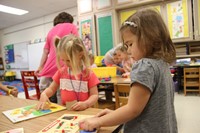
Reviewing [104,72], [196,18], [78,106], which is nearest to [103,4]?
[196,18]

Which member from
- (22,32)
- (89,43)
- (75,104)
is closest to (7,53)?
(22,32)

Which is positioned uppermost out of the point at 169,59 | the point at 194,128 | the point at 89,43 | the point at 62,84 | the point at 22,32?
the point at 22,32

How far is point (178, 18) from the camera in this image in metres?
3.69

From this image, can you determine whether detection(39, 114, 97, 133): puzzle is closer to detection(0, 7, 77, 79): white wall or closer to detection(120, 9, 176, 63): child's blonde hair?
detection(120, 9, 176, 63): child's blonde hair

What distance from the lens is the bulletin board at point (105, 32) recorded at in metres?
4.25

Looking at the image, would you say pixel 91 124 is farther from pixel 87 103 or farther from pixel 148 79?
pixel 87 103

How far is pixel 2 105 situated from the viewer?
3.61 feet

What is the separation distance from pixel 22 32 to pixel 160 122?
26.2 feet

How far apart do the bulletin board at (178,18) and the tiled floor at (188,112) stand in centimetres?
127

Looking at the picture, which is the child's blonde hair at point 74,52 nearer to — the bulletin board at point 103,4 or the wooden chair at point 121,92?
the wooden chair at point 121,92

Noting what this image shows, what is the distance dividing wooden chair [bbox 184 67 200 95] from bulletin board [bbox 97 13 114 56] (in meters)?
1.74

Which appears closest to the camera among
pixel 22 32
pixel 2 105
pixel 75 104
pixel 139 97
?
pixel 139 97

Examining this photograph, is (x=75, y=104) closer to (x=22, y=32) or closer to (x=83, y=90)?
(x=83, y=90)

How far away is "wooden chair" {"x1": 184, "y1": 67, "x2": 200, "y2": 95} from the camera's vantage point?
3.39 m
